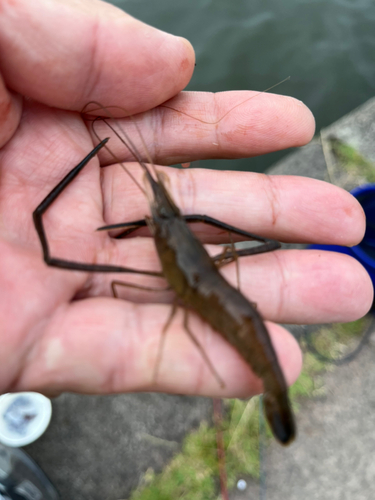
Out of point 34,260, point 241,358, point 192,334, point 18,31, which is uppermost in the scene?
point 18,31

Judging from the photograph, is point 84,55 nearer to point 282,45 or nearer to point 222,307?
point 222,307

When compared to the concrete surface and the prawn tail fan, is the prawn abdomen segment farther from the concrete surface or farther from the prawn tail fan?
the concrete surface

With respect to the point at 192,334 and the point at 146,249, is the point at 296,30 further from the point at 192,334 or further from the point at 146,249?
the point at 192,334

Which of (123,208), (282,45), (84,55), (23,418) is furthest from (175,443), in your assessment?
(282,45)

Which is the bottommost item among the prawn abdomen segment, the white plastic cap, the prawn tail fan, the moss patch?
the moss patch

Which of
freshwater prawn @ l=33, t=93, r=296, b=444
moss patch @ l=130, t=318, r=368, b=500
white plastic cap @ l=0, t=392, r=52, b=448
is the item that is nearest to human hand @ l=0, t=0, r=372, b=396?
freshwater prawn @ l=33, t=93, r=296, b=444

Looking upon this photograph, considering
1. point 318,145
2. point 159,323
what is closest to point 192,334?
point 159,323

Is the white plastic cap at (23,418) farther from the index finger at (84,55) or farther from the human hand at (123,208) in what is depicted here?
the index finger at (84,55)
